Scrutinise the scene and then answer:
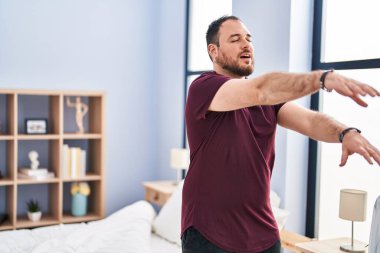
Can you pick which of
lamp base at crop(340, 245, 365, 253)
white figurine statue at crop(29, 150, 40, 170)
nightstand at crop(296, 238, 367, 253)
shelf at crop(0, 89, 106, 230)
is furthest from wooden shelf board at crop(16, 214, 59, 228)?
lamp base at crop(340, 245, 365, 253)

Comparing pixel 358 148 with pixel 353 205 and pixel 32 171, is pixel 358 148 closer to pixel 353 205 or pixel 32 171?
pixel 353 205

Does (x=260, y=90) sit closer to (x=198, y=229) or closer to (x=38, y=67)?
(x=198, y=229)

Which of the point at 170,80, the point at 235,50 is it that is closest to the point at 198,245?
the point at 235,50

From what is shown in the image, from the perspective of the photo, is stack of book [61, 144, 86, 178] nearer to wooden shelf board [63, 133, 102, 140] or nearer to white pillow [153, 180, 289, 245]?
wooden shelf board [63, 133, 102, 140]

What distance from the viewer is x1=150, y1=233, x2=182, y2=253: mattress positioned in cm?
300

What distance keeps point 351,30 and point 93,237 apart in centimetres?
198

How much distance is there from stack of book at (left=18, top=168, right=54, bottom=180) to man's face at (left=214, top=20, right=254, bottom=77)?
279cm

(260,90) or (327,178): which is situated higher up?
(260,90)

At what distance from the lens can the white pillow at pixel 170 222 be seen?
10.6ft

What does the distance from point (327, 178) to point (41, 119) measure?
8.09ft

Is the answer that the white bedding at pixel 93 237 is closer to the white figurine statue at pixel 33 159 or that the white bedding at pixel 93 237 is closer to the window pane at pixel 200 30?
the white figurine statue at pixel 33 159

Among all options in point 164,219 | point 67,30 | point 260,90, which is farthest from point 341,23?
point 67,30

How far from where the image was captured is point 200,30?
452 cm

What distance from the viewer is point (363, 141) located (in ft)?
4.70
